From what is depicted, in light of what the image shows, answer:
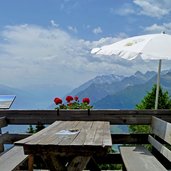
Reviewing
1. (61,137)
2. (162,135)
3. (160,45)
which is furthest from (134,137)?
(61,137)

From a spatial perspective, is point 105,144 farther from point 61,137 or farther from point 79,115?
point 79,115

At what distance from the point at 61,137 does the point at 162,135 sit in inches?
54.5

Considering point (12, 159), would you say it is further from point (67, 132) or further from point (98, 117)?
point (98, 117)

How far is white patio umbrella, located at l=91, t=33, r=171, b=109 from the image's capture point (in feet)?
14.8

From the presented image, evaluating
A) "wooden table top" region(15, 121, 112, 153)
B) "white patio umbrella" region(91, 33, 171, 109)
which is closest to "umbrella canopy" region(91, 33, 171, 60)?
"white patio umbrella" region(91, 33, 171, 109)

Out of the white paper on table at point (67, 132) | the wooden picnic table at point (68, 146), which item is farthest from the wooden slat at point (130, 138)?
the white paper on table at point (67, 132)

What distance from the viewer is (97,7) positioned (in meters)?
12.3

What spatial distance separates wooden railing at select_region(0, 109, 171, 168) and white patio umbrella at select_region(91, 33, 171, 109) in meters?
0.72

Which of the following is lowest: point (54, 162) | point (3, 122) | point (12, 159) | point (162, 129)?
point (12, 159)

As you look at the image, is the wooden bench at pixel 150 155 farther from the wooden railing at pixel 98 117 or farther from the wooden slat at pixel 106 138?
the wooden slat at pixel 106 138

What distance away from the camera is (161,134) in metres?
4.29

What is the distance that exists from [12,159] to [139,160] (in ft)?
4.89

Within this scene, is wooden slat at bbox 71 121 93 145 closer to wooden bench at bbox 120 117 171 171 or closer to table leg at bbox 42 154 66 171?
table leg at bbox 42 154 66 171

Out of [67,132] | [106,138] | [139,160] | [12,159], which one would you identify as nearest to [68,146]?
[106,138]
